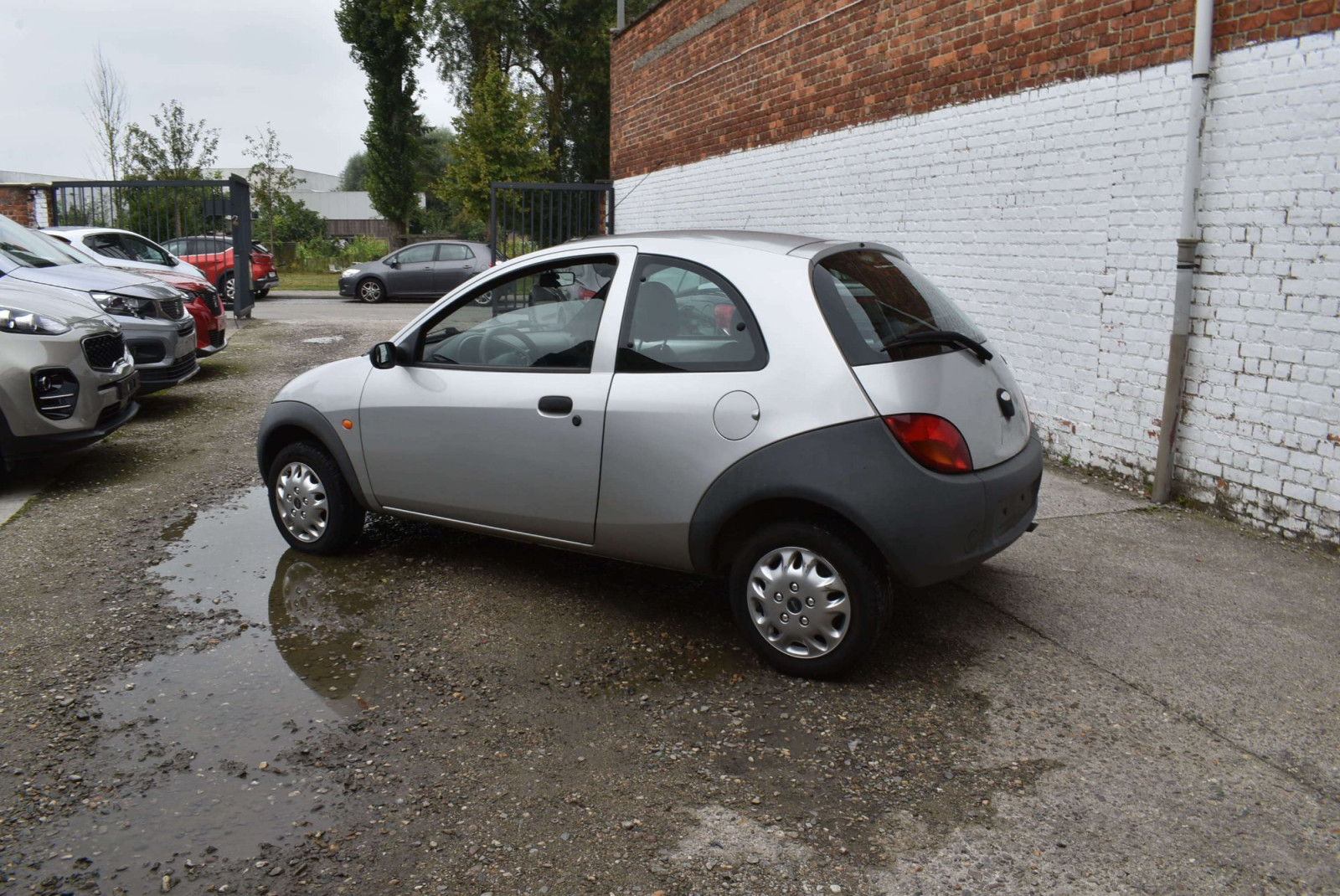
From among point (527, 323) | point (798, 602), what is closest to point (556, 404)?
point (527, 323)

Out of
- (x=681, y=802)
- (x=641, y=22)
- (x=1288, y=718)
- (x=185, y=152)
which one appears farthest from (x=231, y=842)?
(x=185, y=152)

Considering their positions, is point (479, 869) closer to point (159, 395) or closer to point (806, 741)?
point (806, 741)

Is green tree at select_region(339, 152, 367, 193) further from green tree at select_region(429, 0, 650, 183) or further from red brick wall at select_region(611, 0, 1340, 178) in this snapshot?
red brick wall at select_region(611, 0, 1340, 178)

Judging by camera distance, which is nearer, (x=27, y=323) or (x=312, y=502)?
(x=312, y=502)

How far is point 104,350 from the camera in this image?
7.52m

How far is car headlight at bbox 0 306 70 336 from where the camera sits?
22.7 ft

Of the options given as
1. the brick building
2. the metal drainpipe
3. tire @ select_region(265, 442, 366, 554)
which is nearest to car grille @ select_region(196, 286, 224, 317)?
the brick building

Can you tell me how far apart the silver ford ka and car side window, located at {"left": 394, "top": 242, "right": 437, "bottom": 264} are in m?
20.4

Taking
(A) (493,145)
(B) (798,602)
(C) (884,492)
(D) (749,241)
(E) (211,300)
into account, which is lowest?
(B) (798,602)

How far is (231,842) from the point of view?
9.95 feet

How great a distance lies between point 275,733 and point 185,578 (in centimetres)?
201

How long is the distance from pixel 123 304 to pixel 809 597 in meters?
8.44

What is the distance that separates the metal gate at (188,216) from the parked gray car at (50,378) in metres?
11.8

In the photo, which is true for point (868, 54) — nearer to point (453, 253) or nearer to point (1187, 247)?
point (1187, 247)
